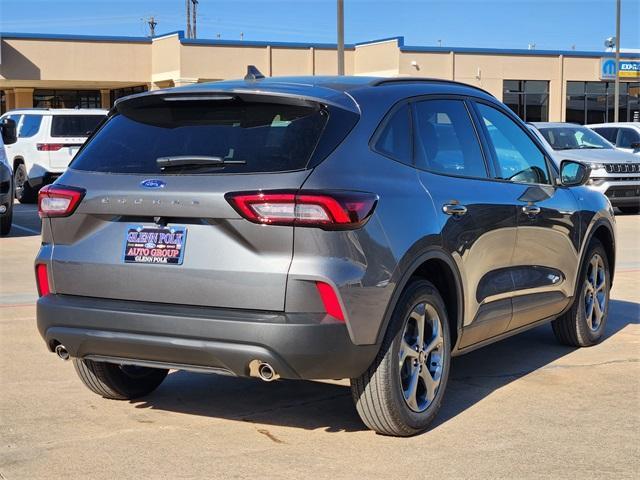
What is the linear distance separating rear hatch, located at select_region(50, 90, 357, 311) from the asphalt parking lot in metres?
0.78

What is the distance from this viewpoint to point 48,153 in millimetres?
21453

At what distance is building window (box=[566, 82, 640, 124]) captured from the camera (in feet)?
162

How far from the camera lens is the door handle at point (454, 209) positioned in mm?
5223

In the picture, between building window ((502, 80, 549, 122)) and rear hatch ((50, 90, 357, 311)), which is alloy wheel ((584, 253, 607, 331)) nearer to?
rear hatch ((50, 90, 357, 311))

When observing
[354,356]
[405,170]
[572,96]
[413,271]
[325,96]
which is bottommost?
[354,356]

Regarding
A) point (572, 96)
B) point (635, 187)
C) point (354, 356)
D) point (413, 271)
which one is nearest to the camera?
point (354, 356)

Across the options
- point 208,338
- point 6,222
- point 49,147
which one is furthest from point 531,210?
point 49,147

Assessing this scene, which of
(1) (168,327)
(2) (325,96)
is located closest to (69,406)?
(1) (168,327)

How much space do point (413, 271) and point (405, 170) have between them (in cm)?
54

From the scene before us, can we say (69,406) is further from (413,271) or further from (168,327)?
(413,271)

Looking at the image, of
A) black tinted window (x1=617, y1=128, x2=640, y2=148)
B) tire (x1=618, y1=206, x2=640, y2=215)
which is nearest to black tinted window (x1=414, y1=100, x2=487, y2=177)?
tire (x1=618, y1=206, x2=640, y2=215)

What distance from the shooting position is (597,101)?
50.3 m

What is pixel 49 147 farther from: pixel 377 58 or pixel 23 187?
pixel 377 58

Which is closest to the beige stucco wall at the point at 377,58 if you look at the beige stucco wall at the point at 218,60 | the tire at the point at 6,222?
the beige stucco wall at the point at 218,60
